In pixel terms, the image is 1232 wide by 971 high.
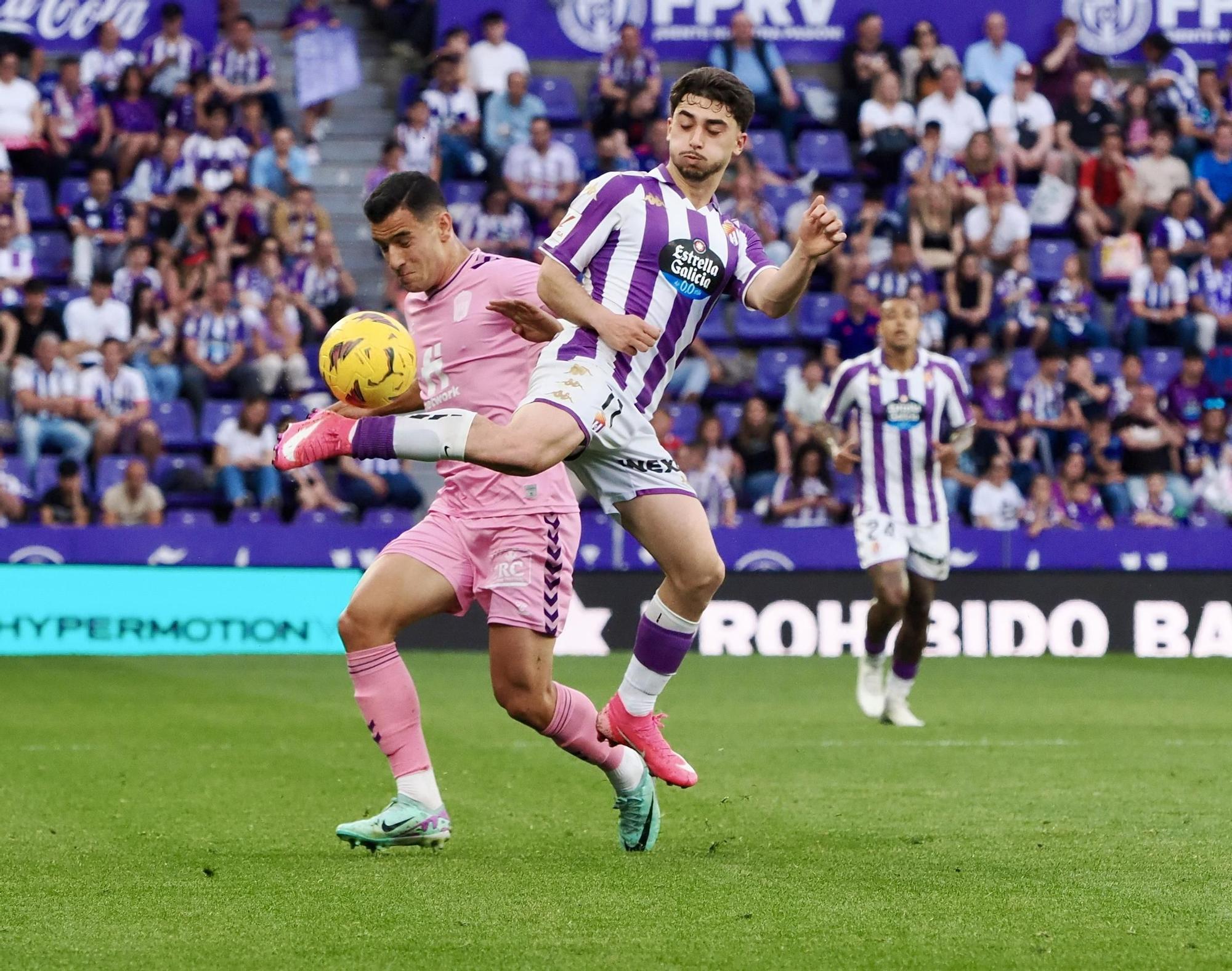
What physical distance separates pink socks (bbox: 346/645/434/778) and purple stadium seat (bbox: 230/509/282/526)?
35.2 ft

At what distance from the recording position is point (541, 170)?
20.2 meters

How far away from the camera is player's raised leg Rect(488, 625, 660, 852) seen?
259 inches

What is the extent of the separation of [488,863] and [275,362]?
12579 millimetres

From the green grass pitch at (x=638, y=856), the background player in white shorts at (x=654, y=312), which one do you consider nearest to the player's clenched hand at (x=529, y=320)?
the background player in white shorts at (x=654, y=312)

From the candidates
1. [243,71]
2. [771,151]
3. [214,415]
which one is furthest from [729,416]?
[243,71]

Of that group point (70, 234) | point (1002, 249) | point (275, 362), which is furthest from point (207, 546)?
point (1002, 249)

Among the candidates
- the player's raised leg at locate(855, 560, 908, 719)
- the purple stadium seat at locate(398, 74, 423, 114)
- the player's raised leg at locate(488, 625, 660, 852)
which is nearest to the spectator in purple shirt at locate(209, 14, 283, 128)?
the purple stadium seat at locate(398, 74, 423, 114)

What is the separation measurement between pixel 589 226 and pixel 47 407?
39.7ft

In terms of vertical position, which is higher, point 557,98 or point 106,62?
point 106,62

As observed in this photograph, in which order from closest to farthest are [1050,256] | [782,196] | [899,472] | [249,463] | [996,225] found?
1. [899,472]
2. [249,463]
3. [996,225]
4. [782,196]
5. [1050,256]

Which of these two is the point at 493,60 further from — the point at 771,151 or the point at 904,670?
the point at 904,670

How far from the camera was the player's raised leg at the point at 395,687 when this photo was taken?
6.52m

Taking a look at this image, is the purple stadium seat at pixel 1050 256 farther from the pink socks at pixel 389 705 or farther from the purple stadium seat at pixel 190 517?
the pink socks at pixel 389 705

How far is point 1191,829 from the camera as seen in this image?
6996 mm
